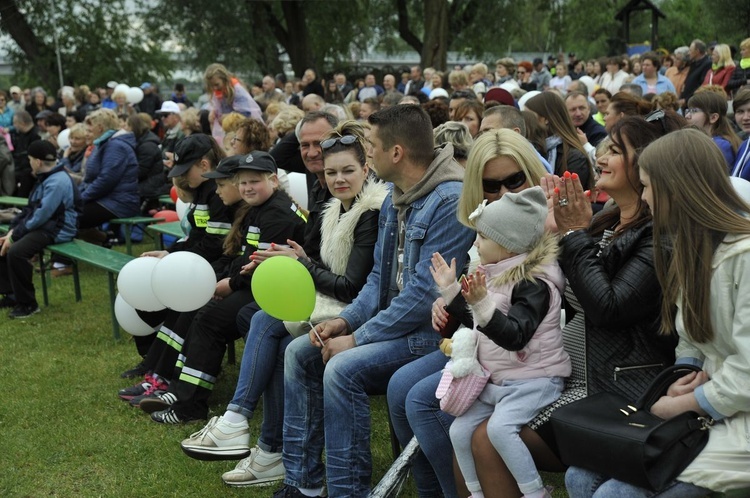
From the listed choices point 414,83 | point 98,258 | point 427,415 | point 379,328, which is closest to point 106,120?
point 98,258

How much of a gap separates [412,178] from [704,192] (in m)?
1.48

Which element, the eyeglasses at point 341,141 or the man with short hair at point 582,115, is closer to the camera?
the eyeglasses at point 341,141

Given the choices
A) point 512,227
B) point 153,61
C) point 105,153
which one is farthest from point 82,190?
point 153,61

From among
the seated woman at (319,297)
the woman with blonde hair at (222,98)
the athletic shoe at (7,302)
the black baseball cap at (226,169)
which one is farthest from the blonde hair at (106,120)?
the seated woman at (319,297)

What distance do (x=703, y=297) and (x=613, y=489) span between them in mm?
654

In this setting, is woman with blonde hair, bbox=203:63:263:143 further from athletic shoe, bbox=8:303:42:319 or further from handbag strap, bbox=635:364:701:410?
handbag strap, bbox=635:364:701:410

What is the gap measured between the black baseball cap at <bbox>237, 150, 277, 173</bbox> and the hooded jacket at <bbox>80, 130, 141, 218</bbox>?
189 inches

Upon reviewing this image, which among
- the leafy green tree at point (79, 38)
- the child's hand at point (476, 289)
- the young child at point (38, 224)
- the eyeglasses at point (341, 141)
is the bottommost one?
the young child at point (38, 224)

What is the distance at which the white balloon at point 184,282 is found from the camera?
503cm

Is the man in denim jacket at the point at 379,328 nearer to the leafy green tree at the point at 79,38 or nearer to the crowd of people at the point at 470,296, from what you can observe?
the crowd of people at the point at 470,296

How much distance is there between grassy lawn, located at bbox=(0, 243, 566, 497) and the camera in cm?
446

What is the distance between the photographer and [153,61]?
100ft

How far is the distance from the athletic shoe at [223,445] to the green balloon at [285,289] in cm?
75

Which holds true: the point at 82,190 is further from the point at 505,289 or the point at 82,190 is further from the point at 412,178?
the point at 505,289
